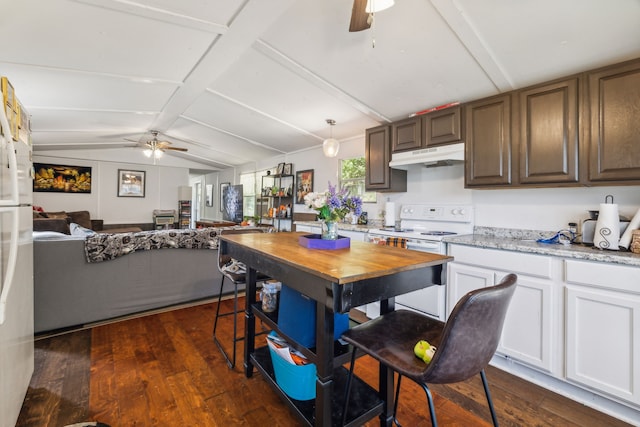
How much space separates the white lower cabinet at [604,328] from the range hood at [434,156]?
123 cm

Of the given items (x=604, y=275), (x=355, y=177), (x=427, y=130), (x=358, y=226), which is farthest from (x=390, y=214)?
(x=604, y=275)

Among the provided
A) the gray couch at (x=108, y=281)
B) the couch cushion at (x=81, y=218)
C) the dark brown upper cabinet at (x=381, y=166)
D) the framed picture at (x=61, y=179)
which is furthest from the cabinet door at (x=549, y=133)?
the framed picture at (x=61, y=179)

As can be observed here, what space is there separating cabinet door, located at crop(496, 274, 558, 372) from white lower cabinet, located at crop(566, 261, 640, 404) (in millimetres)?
102

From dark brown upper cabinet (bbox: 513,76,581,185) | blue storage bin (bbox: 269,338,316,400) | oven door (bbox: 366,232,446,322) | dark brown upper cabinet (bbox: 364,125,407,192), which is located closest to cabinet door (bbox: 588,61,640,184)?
dark brown upper cabinet (bbox: 513,76,581,185)

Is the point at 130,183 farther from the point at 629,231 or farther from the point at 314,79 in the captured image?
the point at 629,231

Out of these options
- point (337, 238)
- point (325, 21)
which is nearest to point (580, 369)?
point (337, 238)

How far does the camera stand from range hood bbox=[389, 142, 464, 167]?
2559 mm

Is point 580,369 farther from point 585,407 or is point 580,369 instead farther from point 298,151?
point 298,151

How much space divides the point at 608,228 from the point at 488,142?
100cm

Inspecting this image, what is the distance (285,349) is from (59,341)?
2.24 metres

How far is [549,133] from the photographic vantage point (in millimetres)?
2072

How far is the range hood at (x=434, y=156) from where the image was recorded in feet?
8.39

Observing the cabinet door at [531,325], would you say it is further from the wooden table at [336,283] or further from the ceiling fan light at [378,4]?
the ceiling fan light at [378,4]

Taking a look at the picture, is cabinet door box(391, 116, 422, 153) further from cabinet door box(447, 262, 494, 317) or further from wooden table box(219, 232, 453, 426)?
wooden table box(219, 232, 453, 426)
